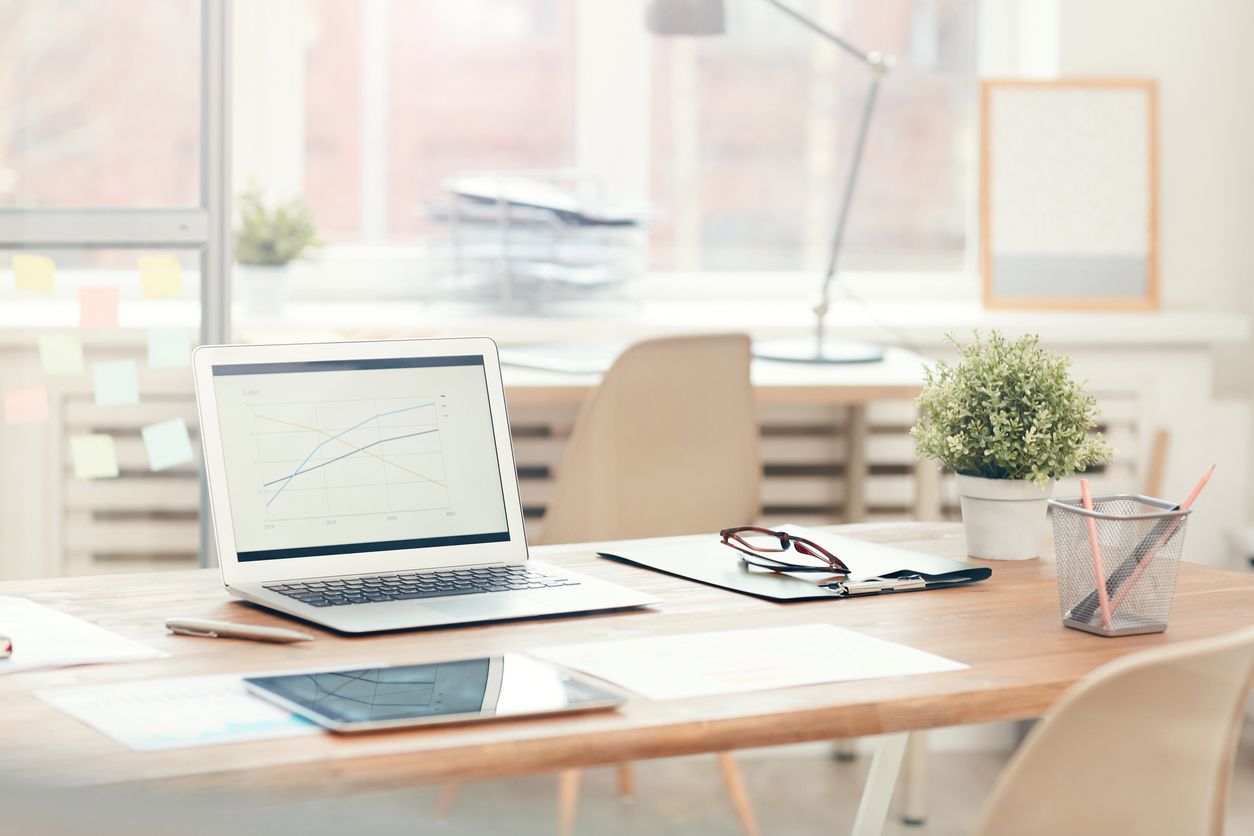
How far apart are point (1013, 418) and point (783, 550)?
24cm

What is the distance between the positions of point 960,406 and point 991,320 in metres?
1.73

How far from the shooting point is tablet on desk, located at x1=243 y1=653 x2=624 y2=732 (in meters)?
0.87

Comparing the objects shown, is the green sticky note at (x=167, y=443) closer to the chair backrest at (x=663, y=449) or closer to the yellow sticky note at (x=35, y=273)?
the yellow sticky note at (x=35, y=273)

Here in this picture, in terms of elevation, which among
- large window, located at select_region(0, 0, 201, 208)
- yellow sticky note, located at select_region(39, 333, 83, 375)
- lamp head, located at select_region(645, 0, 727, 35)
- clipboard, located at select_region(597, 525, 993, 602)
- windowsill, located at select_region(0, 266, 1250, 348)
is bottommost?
clipboard, located at select_region(597, 525, 993, 602)

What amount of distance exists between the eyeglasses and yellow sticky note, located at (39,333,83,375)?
148cm

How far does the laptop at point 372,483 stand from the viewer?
124 centimetres

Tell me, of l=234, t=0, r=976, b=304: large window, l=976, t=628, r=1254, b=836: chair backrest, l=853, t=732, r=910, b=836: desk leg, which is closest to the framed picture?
l=234, t=0, r=976, b=304: large window

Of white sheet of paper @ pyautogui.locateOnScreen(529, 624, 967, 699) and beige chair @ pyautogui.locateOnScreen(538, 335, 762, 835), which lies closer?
white sheet of paper @ pyautogui.locateOnScreen(529, 624, 967, 699)

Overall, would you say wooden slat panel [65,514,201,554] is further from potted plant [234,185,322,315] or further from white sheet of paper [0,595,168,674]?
white sheet of paper [0,595,168,674]

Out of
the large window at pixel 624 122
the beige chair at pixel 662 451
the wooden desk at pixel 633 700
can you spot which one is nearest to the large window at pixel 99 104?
the large window at pixel 624 122

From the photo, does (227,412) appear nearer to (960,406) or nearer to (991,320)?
(960,406)

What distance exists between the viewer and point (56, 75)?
9.27 ft

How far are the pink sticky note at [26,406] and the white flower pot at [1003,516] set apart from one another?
1.67m

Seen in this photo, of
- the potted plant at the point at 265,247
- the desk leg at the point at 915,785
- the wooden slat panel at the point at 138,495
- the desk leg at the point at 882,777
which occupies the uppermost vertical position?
the potted plant at the point at 265,247
